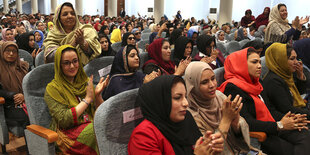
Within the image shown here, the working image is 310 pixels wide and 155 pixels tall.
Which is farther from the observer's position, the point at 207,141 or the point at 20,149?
the point at 20,149

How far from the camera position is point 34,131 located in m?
1.93

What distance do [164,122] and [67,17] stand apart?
1.92 meters

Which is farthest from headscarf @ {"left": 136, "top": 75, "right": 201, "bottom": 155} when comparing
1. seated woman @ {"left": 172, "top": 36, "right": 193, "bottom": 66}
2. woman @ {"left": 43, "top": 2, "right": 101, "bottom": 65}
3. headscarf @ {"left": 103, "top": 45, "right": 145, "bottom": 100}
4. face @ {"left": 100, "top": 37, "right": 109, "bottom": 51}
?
face @ {"left": 100, "top": 37, "right": 109, "bottom": 51}

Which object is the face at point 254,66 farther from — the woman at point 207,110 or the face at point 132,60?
the face at point 132,60

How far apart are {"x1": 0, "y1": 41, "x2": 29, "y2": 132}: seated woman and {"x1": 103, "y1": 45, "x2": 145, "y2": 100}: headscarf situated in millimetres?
790

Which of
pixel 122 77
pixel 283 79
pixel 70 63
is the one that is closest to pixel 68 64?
pixel 70 63

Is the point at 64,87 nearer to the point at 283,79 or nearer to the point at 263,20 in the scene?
the point at 283,79

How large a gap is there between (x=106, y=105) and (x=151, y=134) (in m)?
0.33

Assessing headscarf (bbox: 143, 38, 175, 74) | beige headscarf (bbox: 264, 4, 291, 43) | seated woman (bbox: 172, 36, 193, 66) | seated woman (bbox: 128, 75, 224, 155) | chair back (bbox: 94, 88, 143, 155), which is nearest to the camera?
seated woman (bbox: 128, 75, 224, 155)

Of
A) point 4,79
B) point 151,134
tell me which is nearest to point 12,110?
point 4,79

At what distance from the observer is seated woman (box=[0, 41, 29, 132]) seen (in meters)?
2.60

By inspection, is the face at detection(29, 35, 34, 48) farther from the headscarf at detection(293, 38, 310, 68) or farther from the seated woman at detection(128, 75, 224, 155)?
the headscarf at detection(293, 38, 310, 68)

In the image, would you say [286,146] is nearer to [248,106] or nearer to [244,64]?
[248,106]

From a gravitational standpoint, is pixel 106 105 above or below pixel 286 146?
above
